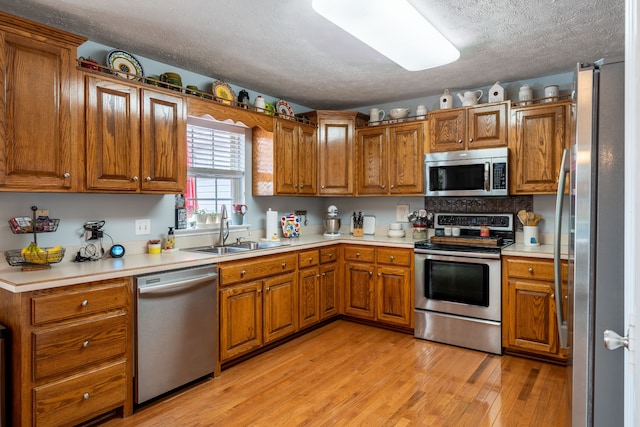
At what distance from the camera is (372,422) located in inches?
88.0

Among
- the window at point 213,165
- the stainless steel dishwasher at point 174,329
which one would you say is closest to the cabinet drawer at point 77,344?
the stainless steel dishwasher at point 174,329

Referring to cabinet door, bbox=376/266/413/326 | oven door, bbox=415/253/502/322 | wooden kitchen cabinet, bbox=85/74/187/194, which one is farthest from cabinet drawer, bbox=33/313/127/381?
oven door, bbox=415/253/502/322

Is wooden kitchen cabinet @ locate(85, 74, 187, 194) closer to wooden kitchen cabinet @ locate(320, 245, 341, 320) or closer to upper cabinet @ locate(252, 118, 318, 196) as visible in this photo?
upper cabinet @ locate(252, 118, 318, 196)

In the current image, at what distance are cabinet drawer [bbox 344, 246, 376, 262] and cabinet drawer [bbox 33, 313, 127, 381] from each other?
2.30m

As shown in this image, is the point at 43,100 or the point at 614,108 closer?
the point at 614,108

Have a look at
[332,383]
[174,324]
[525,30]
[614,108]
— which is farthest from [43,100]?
[525,30]

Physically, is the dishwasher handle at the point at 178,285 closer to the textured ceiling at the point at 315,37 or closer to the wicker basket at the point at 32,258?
the wicker basket at the point at 32,258

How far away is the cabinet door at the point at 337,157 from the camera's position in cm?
430

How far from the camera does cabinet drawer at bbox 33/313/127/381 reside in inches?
76.4

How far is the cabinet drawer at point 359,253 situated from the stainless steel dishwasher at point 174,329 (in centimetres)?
165

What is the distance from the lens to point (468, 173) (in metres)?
3.61

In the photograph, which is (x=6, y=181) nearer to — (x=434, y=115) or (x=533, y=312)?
(x=434, y=115)

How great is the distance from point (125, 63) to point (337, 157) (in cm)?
225

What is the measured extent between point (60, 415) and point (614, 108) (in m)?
2.84
